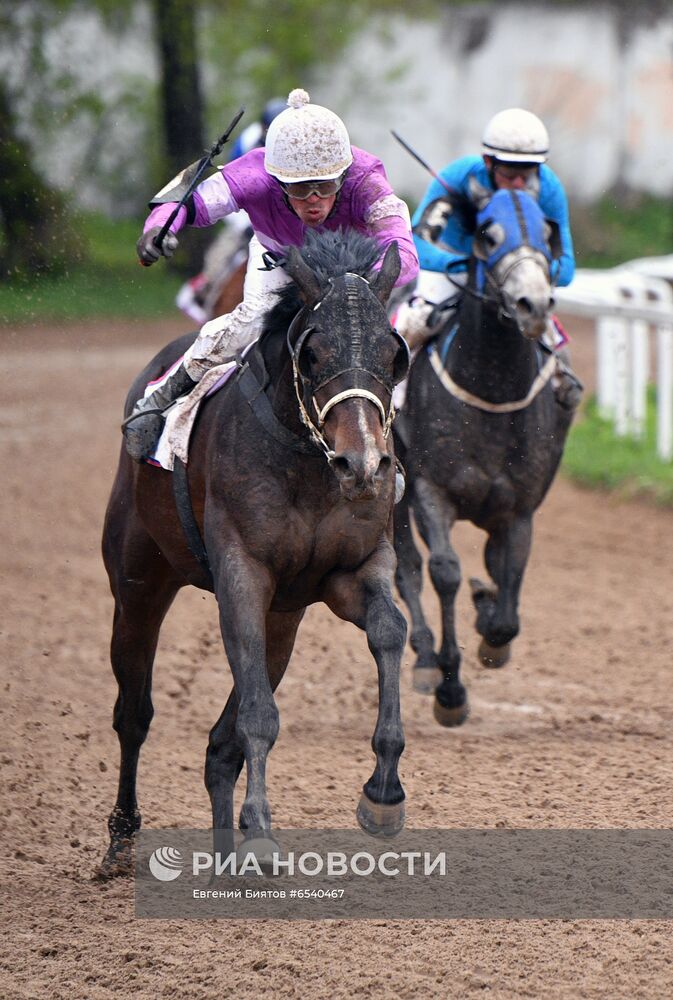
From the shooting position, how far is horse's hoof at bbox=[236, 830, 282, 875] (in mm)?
3943

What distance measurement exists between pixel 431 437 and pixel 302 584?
2442 mm

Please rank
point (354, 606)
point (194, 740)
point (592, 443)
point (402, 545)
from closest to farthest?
point (354, 606), point (194, 740), point (402, 545), point (592, 443)

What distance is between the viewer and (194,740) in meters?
6.70

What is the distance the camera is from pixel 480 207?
21.8ft

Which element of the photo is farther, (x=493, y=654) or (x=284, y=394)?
(x=493, y=654)

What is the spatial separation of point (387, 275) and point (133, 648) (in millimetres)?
1917

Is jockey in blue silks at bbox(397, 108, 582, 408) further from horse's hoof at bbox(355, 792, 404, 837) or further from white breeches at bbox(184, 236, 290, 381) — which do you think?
horse's hoof at bbox(355, 792, 404, 837)

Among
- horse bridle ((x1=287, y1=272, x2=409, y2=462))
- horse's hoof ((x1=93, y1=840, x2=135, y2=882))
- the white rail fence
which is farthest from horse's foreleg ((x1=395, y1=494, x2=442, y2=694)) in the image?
the white rail fence

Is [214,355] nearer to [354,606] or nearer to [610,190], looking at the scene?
[354,606]

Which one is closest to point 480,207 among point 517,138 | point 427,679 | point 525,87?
point 517,138

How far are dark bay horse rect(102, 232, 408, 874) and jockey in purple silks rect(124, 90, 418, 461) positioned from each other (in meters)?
0.19

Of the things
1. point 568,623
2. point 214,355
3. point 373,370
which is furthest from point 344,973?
point 568,623

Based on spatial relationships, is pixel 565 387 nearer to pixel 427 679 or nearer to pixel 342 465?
pixel 427 679

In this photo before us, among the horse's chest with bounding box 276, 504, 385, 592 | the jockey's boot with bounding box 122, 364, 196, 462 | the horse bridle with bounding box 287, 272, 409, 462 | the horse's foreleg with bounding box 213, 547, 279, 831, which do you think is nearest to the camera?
the horse bridle with bounding box 287, 272, 409, 462
